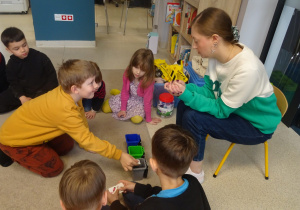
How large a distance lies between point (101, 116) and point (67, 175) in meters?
1.30

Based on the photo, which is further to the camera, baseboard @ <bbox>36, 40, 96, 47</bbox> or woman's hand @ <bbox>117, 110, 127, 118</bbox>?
baseboard @ <bbox>36, 40, 96, 47</bbox>

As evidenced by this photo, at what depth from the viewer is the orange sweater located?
4.54 ft

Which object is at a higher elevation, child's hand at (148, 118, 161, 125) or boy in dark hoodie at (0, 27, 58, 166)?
boy in dark hoodie at (0, 27, 58, 166)

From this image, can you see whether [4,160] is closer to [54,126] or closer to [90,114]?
[54,126]

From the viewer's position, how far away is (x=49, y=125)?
1.45 meters

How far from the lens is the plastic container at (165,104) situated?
2174mm

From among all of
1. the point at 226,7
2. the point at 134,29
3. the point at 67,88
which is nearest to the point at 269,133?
the point at 226,7

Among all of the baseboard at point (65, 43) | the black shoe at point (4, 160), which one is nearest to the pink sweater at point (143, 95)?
the black shoe at point (4, 160)

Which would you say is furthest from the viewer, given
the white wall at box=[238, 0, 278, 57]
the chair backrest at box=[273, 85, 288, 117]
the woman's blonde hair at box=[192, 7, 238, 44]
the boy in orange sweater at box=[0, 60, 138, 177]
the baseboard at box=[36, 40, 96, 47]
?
the baseboard at box=[36, 40, 96, 47]

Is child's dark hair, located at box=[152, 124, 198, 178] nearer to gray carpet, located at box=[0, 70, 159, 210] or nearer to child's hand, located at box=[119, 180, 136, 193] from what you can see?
child's hand, located at box=[119, 180, 136, 193]

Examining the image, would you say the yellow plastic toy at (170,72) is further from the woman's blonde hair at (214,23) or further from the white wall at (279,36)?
the woman's blonde hair at (214,23)

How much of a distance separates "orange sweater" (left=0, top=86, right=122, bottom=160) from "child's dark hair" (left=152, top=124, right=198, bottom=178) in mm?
546

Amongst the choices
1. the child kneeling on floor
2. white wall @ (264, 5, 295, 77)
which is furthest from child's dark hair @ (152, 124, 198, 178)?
white wall @ (264, 5, 295, 77)

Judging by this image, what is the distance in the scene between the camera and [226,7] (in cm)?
201
